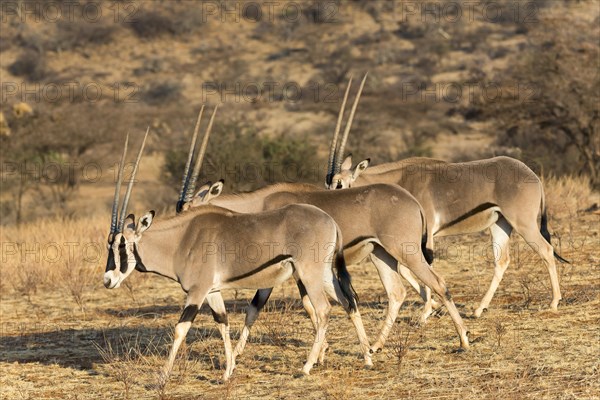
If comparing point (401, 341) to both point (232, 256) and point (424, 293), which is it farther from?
point (424, 293)

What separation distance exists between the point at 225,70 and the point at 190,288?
40545 millimetres

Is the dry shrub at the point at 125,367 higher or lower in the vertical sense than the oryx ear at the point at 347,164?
lower

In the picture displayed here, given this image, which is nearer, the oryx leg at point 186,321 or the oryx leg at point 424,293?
the oryx leg at point 186,321

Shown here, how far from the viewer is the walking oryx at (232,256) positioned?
8.74 m

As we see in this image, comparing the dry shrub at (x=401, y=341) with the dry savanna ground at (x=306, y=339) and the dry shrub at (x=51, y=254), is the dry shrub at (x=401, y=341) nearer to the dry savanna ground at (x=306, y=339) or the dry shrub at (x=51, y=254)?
the dry savanna ground at (x=306, y=339)

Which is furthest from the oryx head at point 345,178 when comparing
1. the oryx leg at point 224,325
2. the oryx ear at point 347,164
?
the oryx leg at point 224,325

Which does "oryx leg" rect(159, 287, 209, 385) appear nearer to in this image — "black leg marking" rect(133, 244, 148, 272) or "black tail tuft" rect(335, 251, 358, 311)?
"black leg marking" rect(133, 244, 148, 272)

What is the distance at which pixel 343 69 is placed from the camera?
154 ft

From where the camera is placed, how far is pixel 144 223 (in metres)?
9.21

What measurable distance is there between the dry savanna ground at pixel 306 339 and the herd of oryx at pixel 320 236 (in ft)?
0.93

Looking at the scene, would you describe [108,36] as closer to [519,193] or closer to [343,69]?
[343,69]

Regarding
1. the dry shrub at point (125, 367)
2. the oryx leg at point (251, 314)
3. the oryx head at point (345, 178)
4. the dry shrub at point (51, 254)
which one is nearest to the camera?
the dry shrub at point (125, 367)

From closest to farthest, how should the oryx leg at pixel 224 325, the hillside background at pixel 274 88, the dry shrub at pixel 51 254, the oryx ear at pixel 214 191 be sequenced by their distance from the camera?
the oryx leg at pixel 224 325 → the oryx ear at pixel 214 191 → the dry shrub at pixel 51 254 → the hillside background at pixel 274 88

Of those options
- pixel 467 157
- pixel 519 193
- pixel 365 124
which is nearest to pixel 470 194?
pixel 519 193
